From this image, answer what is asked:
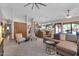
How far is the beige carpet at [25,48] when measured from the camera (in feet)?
7.79

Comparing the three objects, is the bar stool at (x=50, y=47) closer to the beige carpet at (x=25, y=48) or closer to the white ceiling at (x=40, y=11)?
the beige carpet at (x=25, y=48)

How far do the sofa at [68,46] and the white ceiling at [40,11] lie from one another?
503mm

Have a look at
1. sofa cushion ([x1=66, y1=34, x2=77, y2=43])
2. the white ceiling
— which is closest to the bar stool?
sofa cushion ([x1=66, y1=34, x2=77, y2=43])

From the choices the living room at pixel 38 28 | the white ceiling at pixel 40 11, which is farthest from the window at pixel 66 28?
the white ceiling at pixel 40 11

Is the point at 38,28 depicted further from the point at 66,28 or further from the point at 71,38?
the point at 71,38

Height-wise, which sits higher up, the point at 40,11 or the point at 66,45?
the point at 40,11

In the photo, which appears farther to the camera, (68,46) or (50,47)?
(50,47)

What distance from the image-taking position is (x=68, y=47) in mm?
2254

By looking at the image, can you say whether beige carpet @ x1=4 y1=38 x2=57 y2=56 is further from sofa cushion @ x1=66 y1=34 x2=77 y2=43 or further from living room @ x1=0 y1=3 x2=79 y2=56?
sofa cushion @ x1=66 y1=34 x2=77 y2=43

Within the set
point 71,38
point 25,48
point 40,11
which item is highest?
point 40,11

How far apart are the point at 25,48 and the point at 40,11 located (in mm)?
899

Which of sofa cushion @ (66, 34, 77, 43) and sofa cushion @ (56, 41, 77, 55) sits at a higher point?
sofa cushion @ (66, 34, 77, 43)

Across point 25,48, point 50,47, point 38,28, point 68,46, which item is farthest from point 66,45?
point 25,48

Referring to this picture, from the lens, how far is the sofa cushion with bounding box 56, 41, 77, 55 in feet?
7.31
